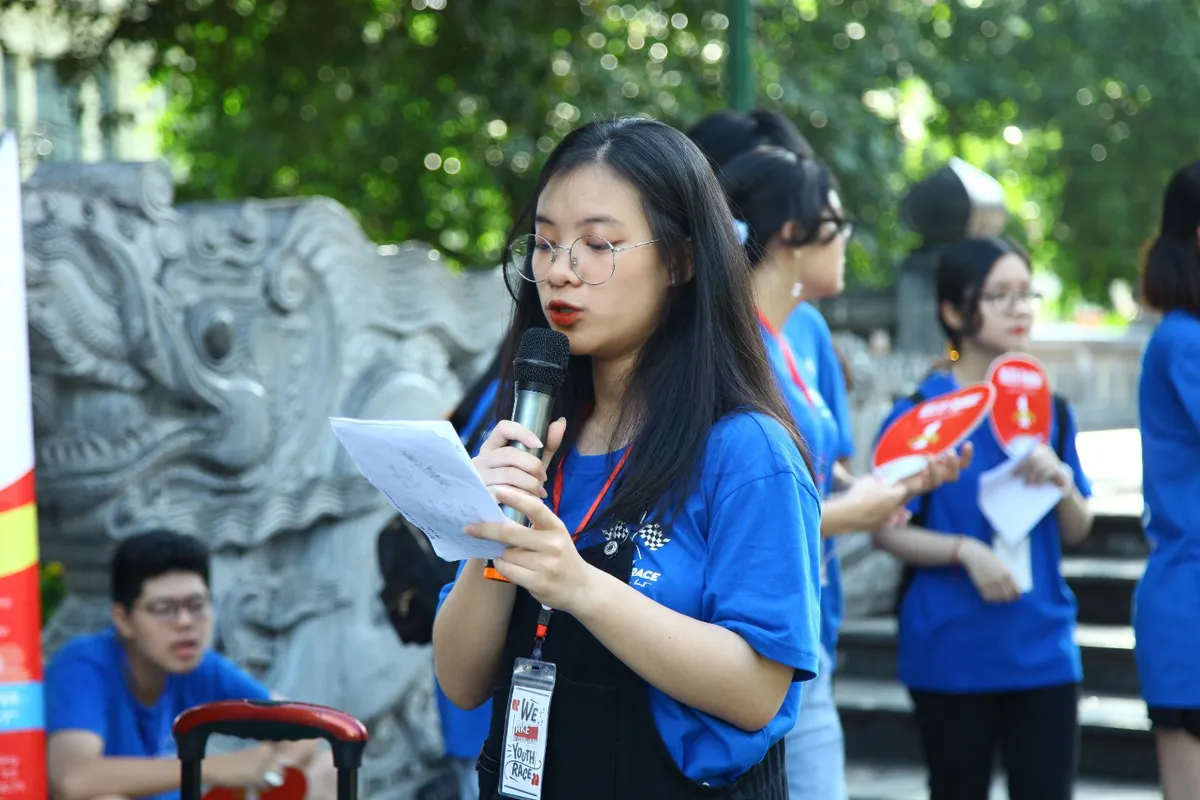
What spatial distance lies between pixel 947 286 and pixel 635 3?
219 inches

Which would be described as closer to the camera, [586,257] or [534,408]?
[534,408]

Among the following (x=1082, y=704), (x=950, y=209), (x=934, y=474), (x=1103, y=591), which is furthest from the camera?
(x=950, y=209)

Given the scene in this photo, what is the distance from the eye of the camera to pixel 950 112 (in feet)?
44.6

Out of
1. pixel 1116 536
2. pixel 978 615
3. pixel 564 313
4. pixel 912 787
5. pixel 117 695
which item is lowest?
pixel 912 787

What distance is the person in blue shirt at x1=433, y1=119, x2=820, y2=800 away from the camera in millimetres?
2023

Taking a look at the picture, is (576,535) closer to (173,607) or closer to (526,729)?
(526,729)

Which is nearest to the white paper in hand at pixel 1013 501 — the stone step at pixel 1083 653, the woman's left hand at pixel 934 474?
the woman's left hand at pixel 934 474

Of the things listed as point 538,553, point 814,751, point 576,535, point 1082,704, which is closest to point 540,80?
point 1082,704

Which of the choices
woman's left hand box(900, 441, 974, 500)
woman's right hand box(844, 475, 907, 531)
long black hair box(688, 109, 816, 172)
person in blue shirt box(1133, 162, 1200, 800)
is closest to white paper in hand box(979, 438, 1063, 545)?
person in blue shirt box(1133, 162, 1200, 800)

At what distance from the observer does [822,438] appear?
3371 millimetres

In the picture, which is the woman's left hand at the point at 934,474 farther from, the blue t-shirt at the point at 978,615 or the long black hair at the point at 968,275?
the long black hair at the point at 968,275

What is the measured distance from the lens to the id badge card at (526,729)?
2.13 metres

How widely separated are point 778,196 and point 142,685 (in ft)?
7.11

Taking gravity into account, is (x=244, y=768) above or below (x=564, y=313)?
below
